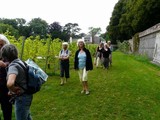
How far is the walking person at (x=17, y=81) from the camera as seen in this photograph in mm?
5080

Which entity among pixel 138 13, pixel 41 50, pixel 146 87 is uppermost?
pixel 138 13

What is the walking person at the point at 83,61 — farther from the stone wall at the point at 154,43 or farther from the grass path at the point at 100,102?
the stone wall at the point at 154,43

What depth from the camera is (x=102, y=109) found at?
941cm

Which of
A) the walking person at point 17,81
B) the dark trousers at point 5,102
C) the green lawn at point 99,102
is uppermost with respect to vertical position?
the walking person at point 17,81

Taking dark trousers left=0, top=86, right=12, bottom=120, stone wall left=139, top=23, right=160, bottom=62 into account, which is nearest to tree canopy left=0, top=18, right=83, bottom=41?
stone wall left=139, top=23, right=160, bottom=62

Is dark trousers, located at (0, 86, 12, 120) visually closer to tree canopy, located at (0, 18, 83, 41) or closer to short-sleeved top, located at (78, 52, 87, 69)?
short-sleeved top, located at (78, 52, 87, 69)

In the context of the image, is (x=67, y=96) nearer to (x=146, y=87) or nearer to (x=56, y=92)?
(x=56, y=92)

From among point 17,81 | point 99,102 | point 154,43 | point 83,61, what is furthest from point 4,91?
point 154,43

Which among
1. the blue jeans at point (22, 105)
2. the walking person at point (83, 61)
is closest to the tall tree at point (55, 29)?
the walking person at point (83, 61)

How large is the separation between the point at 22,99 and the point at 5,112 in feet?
4.44

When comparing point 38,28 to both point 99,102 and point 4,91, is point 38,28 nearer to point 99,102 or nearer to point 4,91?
point 99,102

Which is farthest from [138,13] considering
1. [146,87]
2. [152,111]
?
[152,111]

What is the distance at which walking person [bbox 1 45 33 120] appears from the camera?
5.08 metres

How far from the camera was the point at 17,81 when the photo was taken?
5.26 meters
